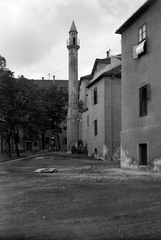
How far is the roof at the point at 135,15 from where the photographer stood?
49.2ft

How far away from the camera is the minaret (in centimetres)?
4094

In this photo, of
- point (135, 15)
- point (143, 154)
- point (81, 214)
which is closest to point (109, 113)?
point (143, 154)

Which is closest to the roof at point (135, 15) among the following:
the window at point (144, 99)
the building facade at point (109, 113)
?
the window at point (144, 99)

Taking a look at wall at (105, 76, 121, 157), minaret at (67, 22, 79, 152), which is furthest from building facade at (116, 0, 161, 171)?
minaret at (67, 22, 79, 152)

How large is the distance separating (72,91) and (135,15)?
88.2ft

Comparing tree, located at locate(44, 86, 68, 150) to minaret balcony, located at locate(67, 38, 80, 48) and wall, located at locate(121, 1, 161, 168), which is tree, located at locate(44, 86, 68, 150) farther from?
wall, located at locate(121, 1, 161, 168)

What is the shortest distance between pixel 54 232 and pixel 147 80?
1228 centimetres

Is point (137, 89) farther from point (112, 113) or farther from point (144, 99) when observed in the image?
point (112, 113)

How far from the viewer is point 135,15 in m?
16.4

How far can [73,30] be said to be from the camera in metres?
45.8

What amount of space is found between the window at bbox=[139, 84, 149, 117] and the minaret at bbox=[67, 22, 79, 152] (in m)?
25.3

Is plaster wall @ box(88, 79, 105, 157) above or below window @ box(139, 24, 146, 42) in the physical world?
below

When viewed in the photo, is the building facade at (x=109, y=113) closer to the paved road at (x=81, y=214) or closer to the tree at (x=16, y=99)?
the tree at (x=16, y=99)

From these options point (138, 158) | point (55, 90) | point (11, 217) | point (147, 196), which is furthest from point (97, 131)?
point (55, 90)
